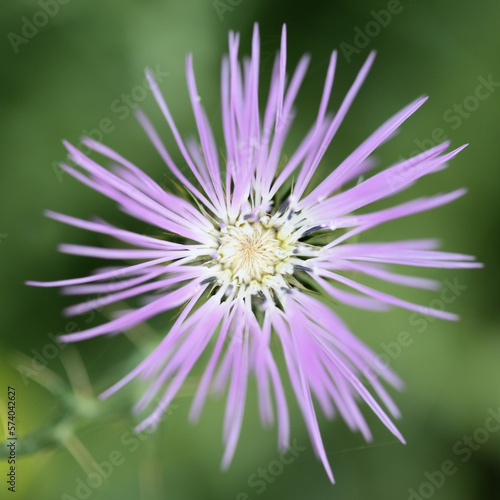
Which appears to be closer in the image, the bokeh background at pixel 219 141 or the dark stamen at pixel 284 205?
the dark stamen at pixel 284 205

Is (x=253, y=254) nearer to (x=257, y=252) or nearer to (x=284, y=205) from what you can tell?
(x=257, y=252)

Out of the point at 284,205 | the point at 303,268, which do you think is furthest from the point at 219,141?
the point at 303,268

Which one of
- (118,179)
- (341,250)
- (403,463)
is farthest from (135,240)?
(403,463)

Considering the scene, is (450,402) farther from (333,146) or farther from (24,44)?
(24,44)

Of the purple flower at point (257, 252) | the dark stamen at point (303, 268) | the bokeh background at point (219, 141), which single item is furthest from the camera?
the bokeh background at point (219, 141)

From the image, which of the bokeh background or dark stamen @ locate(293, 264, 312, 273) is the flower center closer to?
dark stamen @ locate(293, 264, 312, 273)

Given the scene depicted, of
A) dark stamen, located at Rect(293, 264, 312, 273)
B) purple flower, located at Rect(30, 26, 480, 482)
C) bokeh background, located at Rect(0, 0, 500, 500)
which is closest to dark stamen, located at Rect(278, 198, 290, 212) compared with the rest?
purple flower, located at Rect(30, 26, 480, 482)

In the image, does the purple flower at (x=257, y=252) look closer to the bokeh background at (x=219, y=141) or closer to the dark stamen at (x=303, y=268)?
the dark stamen at (x=303, y=268)

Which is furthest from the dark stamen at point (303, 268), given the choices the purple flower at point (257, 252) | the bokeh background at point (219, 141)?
the bokeh background at point (219, 141)
